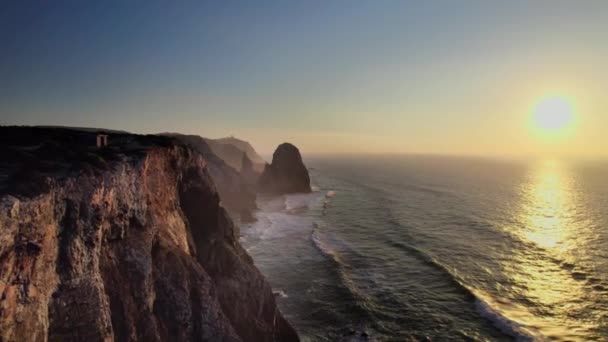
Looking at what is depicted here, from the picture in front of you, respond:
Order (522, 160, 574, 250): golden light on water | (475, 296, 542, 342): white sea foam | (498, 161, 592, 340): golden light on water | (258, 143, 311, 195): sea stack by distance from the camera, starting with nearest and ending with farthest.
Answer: (475, 296, 542, 342): white sea foam, (498, 161, 592, 340): golden light on water, (522, 160, 574, 250): golden light on water, (258, 143, 311, 195): sea stack

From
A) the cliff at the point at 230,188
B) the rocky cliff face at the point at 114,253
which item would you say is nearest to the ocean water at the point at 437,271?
the cliff at the point at 230,188

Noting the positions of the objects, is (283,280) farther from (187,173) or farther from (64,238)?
(64,238)

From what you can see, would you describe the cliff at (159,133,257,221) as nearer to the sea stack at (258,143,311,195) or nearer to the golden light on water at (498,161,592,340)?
the sea stack at (258,143,311,195)

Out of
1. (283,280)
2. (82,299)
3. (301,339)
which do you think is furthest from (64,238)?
(283,280)

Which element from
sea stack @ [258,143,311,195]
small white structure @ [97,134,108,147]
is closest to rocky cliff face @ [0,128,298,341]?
small white structure @ [97,134,108,147]

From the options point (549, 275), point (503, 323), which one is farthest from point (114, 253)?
point (549, 275)

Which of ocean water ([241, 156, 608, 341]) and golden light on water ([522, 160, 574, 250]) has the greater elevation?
golden light on water ([522, 160, 574, 250])

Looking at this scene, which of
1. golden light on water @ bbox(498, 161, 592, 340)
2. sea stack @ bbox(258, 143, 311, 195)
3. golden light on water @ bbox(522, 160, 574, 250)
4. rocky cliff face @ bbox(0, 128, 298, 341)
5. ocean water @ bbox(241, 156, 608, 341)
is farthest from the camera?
sea stack @ bbox(258, 143, 311, 195)
